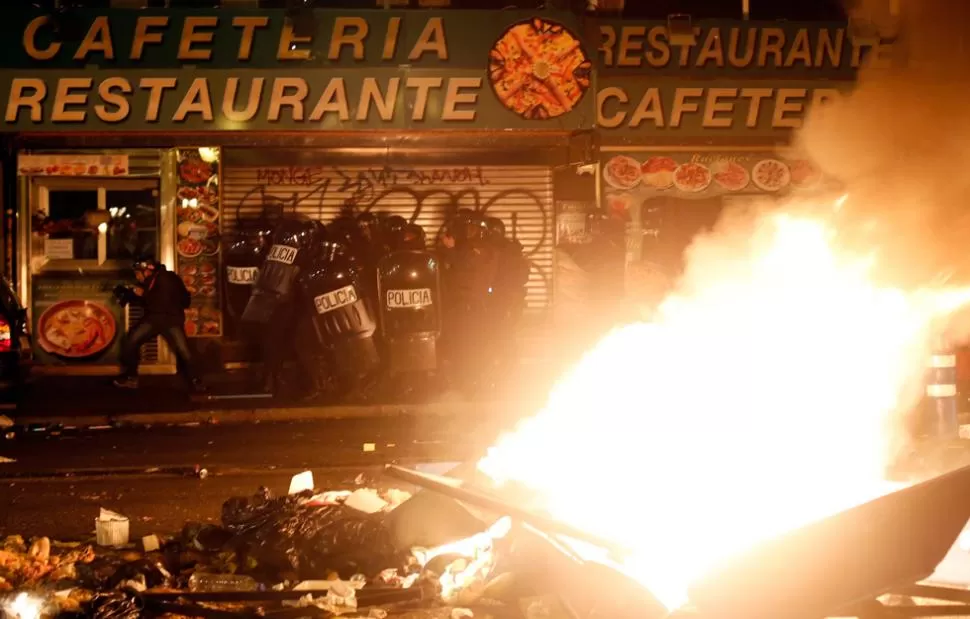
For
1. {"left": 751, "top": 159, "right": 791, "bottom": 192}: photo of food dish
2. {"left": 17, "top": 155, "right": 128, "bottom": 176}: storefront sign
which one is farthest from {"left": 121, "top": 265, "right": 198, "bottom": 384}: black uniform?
{"left": 751, "top": 159, "right": 791, "bottom": 192}: photo of food dish

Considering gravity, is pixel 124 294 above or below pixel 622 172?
below

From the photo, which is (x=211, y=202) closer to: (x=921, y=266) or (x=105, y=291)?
(x=105, y=291)

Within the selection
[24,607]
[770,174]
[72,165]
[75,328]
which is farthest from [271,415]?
[770,174]

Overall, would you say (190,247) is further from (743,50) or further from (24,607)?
(24,607)

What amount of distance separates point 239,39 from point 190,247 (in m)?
3.22

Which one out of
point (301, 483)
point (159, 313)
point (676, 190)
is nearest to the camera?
point (301, 483)

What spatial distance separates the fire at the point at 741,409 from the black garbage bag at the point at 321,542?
34.2 inches

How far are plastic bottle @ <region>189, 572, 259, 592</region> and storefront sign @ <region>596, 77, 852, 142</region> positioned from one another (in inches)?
453

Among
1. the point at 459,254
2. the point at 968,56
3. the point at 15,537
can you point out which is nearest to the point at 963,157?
the point at 968,56

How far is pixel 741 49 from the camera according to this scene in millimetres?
15266

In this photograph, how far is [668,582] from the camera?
169 inches

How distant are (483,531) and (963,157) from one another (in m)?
6.54

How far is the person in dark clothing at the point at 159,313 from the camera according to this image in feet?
41.5

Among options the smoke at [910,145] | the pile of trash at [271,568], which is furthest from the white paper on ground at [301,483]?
the smoke at [910,145]
